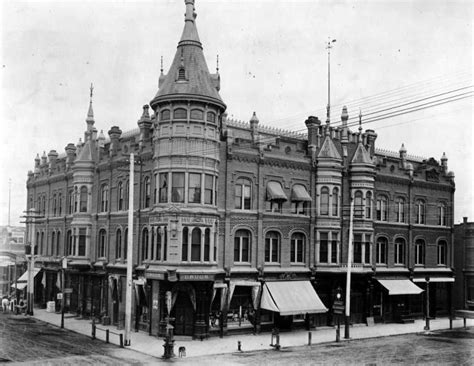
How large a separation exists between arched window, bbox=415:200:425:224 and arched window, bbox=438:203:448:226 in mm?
2040

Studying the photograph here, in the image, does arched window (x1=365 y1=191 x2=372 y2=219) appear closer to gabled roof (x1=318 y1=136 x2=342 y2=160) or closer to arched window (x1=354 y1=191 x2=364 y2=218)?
arched window (x1=354 y1=191 x2=364 y2=218)

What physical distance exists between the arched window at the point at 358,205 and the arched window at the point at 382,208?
2.66 metres

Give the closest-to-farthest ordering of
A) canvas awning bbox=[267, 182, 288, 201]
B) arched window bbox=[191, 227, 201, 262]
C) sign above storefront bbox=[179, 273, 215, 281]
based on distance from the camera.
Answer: sign above storefront bbox=[179, 273, 215, 281] < arched window bbox=[191, 227, 201, 262] < canvas awning bbox=[267, 182, 288, 201]

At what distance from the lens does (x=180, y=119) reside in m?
33.8

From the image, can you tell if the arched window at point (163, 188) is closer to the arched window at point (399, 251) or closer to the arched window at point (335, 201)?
the arched window at point (335, 201)

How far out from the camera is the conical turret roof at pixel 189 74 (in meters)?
33.8

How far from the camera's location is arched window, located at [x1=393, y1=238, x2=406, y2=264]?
44031 mm

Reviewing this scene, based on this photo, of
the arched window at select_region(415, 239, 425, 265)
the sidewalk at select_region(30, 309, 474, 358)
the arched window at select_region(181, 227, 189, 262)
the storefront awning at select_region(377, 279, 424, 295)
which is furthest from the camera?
the arched window at select_region(415, 239, 425, 265)

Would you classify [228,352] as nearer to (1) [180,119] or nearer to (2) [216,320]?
(2) [216,320]

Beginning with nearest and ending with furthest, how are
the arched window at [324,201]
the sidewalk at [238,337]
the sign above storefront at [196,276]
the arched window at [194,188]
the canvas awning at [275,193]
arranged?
the sidewalk at [238,337] → the sign above storefront at [196,276] → the arched window at [194,188] → the canvas awning at [275,193] → the arched window at [324,201]

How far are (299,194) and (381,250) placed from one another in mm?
9487

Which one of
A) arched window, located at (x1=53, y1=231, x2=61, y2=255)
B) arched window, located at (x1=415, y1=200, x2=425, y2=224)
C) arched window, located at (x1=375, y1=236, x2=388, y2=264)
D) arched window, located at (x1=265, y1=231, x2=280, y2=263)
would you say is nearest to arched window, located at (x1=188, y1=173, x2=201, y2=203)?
arched window, located at (x1=265, y1=231, x2=280, y2=263)

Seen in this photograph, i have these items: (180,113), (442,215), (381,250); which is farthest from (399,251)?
(180,113)

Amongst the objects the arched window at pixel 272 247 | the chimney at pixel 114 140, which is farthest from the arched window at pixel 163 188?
the chimney at pixel 114 140
